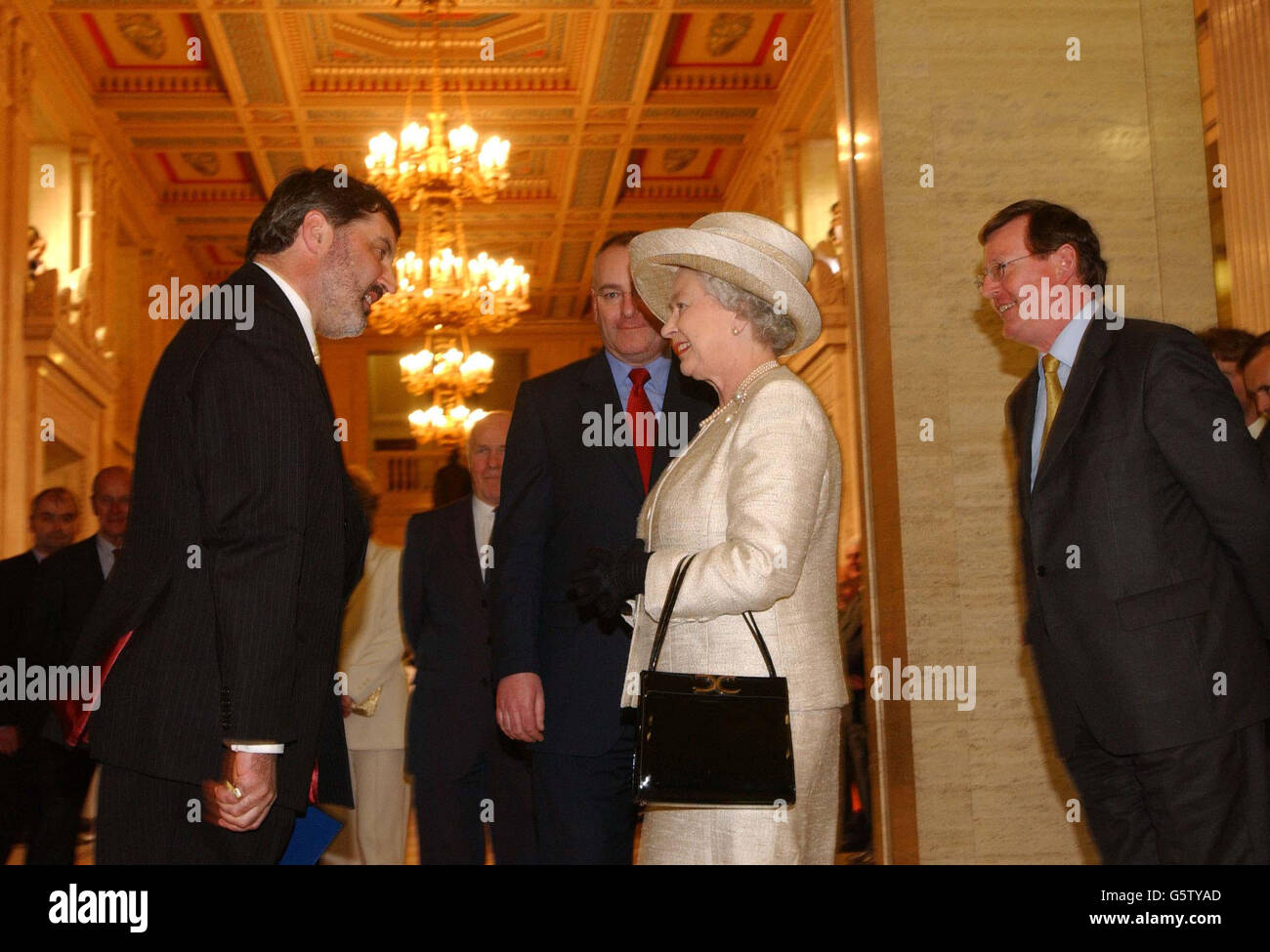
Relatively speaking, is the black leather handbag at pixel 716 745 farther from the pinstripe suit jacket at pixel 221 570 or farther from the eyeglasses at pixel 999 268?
the eyeglasses at pixel 999 268

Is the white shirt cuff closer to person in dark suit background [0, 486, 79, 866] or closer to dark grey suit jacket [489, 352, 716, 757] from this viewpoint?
dark grey suit jacket [489, 352, 716, 757]

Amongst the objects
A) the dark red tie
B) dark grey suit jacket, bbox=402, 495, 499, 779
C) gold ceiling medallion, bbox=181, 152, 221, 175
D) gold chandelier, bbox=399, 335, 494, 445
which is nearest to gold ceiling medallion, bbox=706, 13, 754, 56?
gold chandelier, bbox=399, 335, 494, 445

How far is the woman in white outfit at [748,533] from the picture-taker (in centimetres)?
248

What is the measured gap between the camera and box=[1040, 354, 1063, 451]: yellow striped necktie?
3211 mm

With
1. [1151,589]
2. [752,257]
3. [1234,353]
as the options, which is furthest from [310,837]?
[1234,353]

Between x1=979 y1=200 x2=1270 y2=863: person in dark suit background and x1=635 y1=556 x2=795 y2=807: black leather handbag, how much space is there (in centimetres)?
91

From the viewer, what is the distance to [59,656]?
571 centimetres

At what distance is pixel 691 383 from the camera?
12.3 feet

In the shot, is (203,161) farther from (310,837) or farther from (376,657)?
(310,837)

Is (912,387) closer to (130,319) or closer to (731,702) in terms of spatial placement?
(731,702)

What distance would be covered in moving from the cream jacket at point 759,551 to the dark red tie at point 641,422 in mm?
882

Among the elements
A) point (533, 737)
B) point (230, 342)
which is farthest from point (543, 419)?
point (230, 342)
